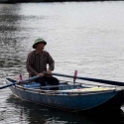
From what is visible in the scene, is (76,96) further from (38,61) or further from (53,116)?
(38,61)

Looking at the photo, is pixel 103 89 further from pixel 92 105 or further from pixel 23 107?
pixel 23 107

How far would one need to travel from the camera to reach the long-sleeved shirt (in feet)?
55.7

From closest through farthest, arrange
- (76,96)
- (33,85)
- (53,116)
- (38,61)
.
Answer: (76,96) < (53,116) < (38,61) < (33,85)

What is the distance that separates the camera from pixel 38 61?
17078 mm

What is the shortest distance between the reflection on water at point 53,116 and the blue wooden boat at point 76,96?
219 mm

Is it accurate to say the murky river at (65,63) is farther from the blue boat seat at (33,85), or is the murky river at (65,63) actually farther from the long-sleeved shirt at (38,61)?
the long-sleeved shirt at (38,61)

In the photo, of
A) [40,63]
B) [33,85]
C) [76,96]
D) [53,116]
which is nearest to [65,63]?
[33,85]

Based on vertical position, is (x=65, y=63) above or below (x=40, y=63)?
below

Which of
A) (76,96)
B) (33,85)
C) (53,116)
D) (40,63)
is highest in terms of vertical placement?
(40,63)

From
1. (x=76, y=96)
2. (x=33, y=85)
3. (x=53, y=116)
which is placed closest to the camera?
(x=76, y=96)

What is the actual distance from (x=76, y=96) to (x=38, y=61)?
7.47 ft

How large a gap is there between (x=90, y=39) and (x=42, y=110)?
26.5 meters

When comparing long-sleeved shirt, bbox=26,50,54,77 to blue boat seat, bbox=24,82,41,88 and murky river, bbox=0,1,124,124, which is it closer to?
blue boat seat, bbox=24,82,41,88

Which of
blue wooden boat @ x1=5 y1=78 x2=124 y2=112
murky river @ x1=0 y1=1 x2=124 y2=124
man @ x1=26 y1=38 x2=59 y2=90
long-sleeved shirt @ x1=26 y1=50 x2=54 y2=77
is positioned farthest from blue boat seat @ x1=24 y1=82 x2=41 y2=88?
murky river @ x1=0 y1=1 x2=124 y2=124
